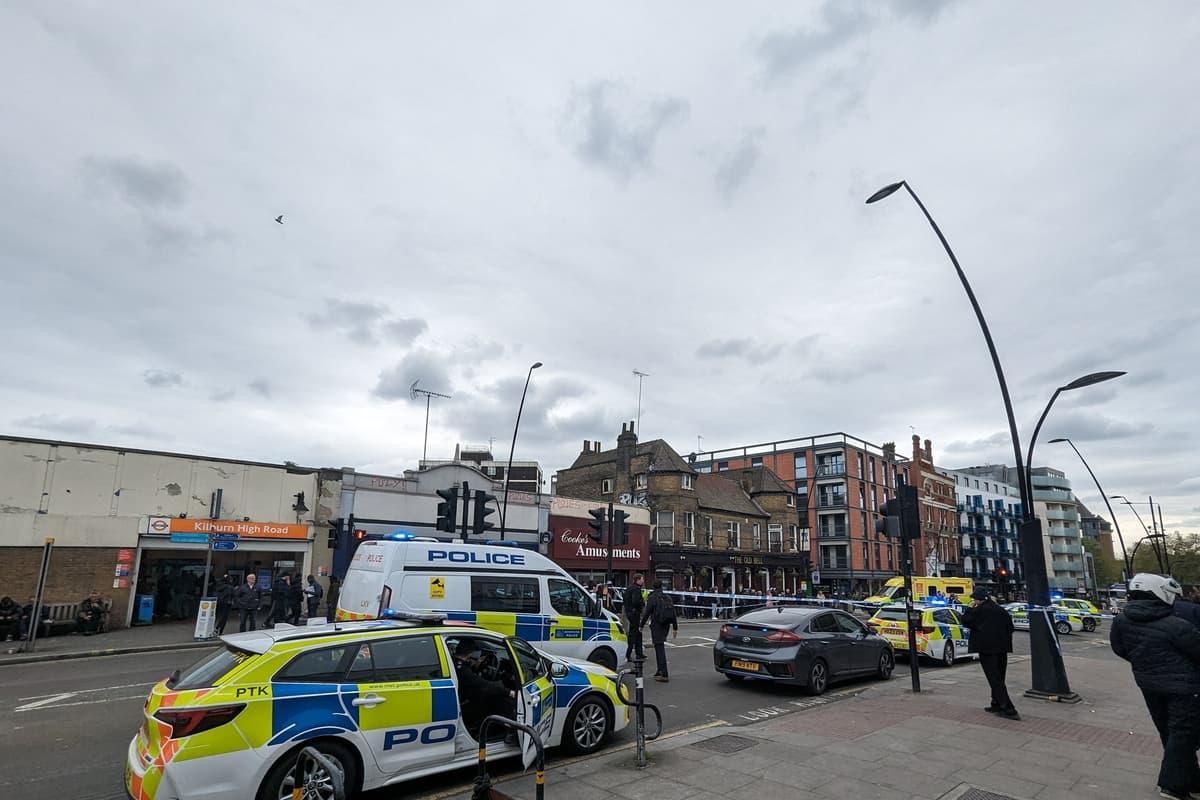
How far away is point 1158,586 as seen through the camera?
598 cm

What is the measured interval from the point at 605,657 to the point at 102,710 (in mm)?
7262

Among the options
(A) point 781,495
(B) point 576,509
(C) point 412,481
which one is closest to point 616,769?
(C) point 412,481

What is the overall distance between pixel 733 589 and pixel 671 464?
8.74m

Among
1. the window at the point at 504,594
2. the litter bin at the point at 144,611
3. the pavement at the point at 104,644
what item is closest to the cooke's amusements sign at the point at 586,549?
the litter bin at the point at 144,611

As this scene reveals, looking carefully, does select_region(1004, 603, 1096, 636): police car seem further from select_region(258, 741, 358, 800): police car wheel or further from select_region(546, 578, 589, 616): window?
select_region(258, 741, 358, 800): police car wheel

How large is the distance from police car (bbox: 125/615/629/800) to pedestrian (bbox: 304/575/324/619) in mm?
16022

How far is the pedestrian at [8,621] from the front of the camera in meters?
16.8

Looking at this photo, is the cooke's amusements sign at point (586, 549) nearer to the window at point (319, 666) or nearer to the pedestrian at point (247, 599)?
the pedestrian at point (247, 599)

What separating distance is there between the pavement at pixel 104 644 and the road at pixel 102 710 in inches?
21.9

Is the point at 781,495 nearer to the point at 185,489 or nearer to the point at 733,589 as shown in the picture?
the point at 733,589

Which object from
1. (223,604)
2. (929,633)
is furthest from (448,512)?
(929,633)

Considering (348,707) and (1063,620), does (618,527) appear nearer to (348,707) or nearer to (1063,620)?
(348,707)

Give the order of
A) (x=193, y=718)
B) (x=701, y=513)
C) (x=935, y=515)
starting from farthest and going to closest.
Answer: (x=935, y=515) < (x=701, y=513) < (x=193, y=718)

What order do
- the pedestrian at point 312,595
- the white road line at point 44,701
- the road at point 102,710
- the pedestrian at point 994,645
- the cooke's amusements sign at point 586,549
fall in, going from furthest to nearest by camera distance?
the cooke's amusements sign at point 586,549, the pedestrian at point 312,595, the white road line at point 44,701, the pedestrian at point 994,645, the road at point 102,710
